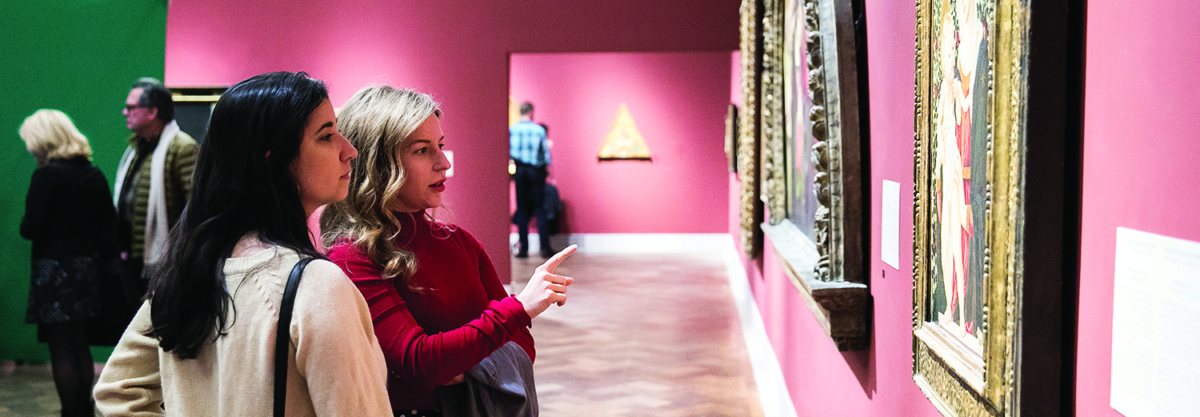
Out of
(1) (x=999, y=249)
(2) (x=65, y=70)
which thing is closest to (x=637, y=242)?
(2) (x=65, y=70)

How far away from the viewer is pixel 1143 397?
999 millimetres

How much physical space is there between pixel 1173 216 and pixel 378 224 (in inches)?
62.7

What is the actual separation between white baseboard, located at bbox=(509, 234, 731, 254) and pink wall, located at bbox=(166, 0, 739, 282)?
578 centimetres

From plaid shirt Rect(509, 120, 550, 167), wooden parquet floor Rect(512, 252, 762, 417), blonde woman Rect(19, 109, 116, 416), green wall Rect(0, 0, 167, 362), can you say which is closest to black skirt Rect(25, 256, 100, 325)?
blonde woman Rect(19, 109, 116, 416)

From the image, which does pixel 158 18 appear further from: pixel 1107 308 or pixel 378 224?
pixel 1107 308

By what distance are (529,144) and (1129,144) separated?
12.7 meters

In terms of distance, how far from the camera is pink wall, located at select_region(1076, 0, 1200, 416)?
3.04ft

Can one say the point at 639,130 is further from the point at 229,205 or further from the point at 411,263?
Answer: the point at 229,205

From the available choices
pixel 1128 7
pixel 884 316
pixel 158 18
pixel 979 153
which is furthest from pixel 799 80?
pixel 158 18

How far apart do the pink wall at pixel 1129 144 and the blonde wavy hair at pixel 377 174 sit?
1.40 m

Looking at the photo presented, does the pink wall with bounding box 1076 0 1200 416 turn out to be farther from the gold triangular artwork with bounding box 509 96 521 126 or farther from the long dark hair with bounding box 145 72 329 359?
the gold triangular artwork with bounding box 509 96 521 126

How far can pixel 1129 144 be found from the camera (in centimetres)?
104

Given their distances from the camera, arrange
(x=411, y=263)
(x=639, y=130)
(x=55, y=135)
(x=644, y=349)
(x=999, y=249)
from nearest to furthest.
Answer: (x=999, y=249) < (x=411, y=263) < (x=55, y=135) < (x=644, y=349) < (x=639, y=130)

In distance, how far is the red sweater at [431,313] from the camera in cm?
199
